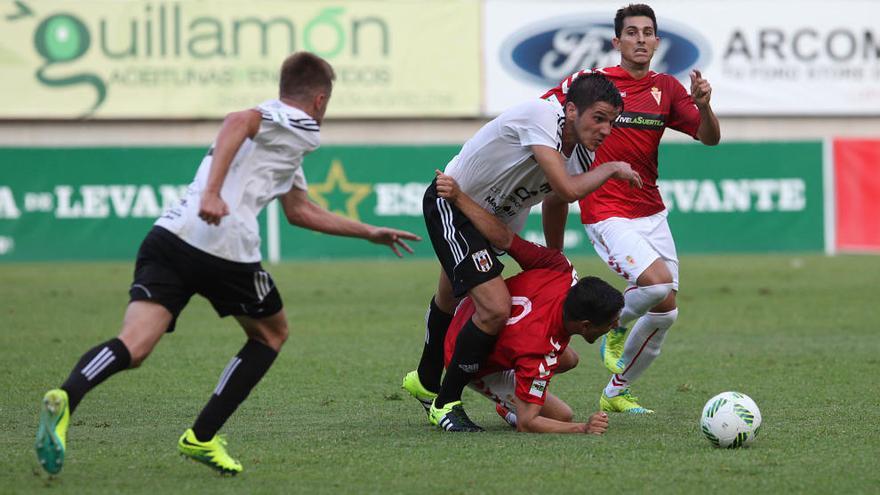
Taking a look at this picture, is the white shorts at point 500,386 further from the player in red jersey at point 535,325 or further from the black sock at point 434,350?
the black sock at point 434,350

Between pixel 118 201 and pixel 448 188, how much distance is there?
1614cm

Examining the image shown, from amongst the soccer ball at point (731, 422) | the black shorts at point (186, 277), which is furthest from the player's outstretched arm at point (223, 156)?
the soccer ball at point (731, 422)

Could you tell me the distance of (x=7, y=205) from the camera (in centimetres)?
2191

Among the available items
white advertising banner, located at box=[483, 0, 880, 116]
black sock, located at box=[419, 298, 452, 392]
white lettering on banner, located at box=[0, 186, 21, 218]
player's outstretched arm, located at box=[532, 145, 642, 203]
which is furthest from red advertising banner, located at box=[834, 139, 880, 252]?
player's outstretched arm, located at box=[532, 145, 642, 203]

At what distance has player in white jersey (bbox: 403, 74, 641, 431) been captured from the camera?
6.74 metres

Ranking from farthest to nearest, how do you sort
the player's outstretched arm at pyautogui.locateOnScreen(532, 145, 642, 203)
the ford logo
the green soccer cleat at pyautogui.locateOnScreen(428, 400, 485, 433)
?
the ford logo < the green soccer cleat at pyautogui.locateOnScreen(428, 400, 485, 433) < the player's outstretched arm at pyautogui.locateOnScreen(532, 145, 642, 203)

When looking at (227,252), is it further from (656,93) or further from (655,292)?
(656,93)

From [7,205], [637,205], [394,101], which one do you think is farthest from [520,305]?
[394,101]

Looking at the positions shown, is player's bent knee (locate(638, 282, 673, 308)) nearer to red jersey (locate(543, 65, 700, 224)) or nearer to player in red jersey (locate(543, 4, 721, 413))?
player in red jersey (locate(543, 4, 721, 413))

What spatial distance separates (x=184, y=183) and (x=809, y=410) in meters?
16.4

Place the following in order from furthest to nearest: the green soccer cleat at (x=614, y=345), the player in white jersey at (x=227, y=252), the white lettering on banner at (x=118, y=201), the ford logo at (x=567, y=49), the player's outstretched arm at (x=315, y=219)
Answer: the ford logo at (x=567, y=49) → the white lettering on banner at (x=118, y=201) → the green soccer cleat at (x=614, y=345) → the player's outstretched arm at (x=315, y=219) → the player in white jersey at (x=227, y=252)

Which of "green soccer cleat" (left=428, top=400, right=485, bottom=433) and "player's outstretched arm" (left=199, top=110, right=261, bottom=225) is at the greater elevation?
"player's outstretched arm" (left=199, top=110, right=261, bottom=225)

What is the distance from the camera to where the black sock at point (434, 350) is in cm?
763

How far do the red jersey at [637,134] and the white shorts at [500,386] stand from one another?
1.49m
